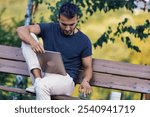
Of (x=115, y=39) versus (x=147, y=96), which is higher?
(x=115, y=39)

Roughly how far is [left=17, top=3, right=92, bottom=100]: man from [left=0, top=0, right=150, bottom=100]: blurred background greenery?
3.42 feet

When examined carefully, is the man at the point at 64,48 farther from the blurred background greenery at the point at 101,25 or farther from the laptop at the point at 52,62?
the blurred background greenery at the point at 101,25

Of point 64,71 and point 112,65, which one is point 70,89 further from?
point 112,65

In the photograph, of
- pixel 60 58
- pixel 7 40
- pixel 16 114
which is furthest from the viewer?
pixel 7 40

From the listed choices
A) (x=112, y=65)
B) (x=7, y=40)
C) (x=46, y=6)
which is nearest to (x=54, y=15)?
(x=46, y=6)

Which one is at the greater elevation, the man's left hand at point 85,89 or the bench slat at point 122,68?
the bench slat at point 122,68

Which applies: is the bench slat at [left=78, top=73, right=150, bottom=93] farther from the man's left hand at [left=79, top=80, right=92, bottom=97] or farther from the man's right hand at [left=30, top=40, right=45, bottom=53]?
the man's right hand at [left=30, top=40, right=45, bottom=53]

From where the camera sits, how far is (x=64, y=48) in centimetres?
550

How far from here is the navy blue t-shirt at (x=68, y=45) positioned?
550 centimetres

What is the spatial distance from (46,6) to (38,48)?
5.05 ft

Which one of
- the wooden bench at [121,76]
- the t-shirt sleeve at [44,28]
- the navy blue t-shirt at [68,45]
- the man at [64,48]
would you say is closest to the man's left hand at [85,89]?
the man at [64,48]

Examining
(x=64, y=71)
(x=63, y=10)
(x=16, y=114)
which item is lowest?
(x=16, y=114)

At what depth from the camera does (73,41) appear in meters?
5.51

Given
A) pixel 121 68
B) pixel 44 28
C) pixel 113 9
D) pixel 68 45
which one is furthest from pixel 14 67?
pixel 113 9
